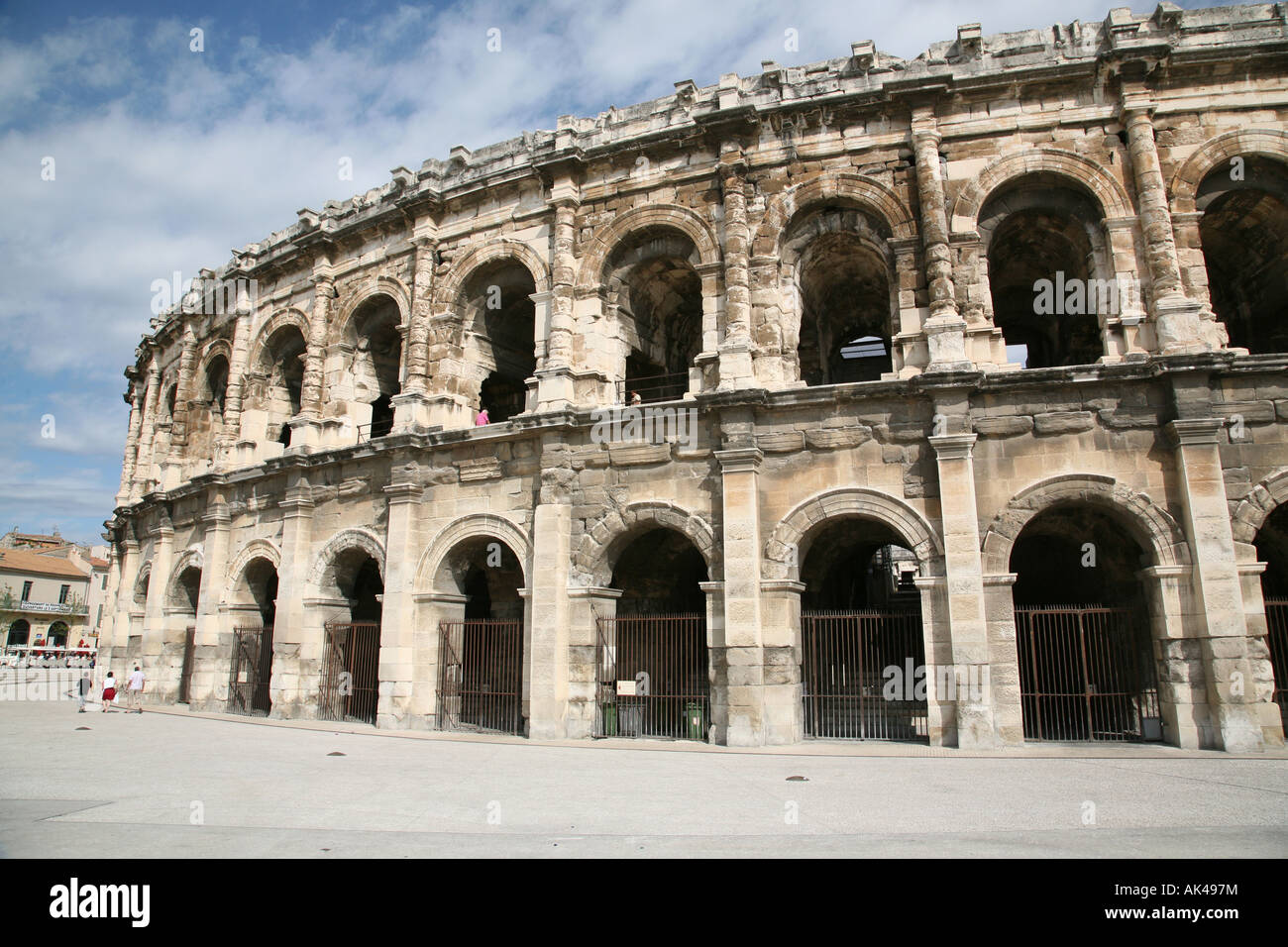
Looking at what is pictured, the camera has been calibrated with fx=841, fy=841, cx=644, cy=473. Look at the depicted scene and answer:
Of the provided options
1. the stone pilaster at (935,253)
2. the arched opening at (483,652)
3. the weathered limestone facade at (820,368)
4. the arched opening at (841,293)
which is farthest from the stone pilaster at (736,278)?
the arched opening at (483,652)

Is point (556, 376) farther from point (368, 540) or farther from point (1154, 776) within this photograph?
point (1154, 776)

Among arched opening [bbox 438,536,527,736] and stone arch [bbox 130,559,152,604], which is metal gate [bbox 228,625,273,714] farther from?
stone arch [bbox 130,559,152,604]

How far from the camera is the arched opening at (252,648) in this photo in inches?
670

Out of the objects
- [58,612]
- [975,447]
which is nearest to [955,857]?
[975,447]

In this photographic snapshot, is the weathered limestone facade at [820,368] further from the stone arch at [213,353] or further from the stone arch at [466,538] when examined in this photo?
the stone arch at [213,353]

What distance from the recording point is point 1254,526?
10.5m

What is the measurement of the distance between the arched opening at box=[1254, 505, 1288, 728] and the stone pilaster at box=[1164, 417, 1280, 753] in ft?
3.05

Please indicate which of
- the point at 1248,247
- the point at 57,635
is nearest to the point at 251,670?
the point at 1248,247

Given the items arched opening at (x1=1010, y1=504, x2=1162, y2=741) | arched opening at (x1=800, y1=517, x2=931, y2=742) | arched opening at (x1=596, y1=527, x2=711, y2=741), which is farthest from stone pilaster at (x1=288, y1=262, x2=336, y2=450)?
arched opening at (x1=1010, y1=504, x2=1162, y2=741)

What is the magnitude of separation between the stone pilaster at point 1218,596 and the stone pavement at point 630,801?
2.42 ft

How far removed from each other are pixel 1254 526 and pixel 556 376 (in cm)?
983

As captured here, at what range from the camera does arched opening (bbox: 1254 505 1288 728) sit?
36.2ft

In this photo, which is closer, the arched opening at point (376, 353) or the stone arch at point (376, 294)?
the stone arch at point (376, 294)

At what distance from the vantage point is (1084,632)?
37.5 feet
